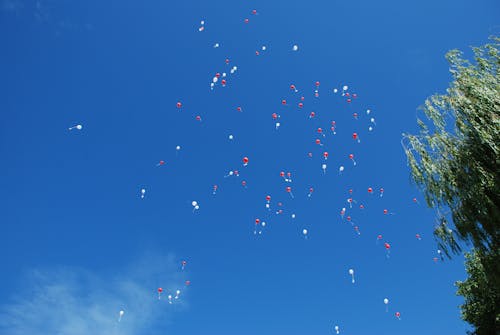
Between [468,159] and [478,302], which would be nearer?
[468,159]

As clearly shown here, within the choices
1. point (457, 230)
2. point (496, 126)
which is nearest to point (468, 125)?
point (496, 126)

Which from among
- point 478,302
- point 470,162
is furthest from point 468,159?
point 478,302

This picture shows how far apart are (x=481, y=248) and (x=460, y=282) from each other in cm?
1308

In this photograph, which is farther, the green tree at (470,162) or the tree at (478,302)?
the tree at (478,302)

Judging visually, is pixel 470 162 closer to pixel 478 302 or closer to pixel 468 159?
pixel 468 159

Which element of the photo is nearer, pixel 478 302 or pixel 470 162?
pixel 470 162

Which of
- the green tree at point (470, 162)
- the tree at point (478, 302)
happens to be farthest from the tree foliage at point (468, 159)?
the tree at point (478, 302)

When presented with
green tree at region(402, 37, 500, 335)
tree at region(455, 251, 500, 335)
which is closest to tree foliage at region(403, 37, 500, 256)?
green tree at region(402, 37, 500, 335)

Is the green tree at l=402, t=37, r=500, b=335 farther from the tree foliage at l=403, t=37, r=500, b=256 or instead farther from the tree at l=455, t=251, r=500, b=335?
the tree at l=455, t=251, r=500, b=335

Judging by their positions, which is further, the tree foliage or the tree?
the tree

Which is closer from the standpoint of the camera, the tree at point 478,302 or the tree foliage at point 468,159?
the tree foliage at point 468,159

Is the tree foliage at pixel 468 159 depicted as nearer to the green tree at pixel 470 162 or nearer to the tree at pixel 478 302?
the green tree at pixel 470 162

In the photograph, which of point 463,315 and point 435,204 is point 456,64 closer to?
point 435,204

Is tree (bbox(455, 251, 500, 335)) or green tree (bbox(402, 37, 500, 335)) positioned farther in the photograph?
tree (bbox(455, 251, 500, 335))
